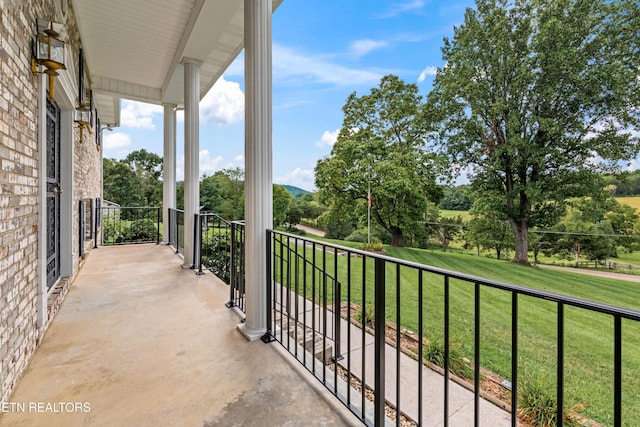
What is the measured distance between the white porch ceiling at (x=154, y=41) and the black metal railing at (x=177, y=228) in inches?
86.3

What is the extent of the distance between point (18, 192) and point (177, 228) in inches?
149

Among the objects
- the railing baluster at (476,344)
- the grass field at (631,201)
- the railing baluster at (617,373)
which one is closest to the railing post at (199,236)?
the railing baluster at (476,344)

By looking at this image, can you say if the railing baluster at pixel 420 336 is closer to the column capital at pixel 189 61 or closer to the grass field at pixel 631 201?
the column capital at pixel 189 61

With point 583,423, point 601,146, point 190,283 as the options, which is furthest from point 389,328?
point 601,146

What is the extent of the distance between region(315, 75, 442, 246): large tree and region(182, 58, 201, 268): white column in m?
10.6

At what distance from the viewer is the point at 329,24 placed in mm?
13398

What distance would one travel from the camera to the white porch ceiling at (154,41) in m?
3.12

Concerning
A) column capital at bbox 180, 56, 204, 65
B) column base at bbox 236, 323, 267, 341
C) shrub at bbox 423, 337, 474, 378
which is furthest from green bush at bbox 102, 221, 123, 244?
shrub at bbox 423, 337, 474, 378

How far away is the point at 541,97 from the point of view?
11.1 metres

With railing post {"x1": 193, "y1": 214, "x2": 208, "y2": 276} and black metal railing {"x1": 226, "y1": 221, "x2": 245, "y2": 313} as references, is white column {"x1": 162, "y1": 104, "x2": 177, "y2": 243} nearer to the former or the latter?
railing post {"x1": 193, "y1": 214, "x2": 208, "y2": 276}

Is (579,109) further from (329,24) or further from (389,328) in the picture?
(389,328)

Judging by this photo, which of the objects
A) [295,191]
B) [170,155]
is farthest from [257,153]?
[295,191]

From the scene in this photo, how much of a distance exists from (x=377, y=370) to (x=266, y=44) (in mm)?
2138

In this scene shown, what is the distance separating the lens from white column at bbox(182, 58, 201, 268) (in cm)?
409
